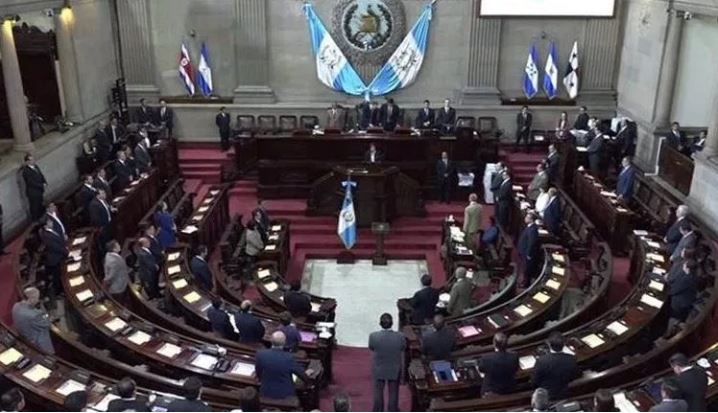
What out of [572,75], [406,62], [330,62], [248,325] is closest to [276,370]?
[248,325]

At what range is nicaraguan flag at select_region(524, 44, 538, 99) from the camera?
62.0 feet

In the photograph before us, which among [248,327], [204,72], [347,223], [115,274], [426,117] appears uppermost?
[204,72]

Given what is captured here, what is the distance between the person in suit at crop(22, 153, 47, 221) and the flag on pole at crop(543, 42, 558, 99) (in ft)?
42.3

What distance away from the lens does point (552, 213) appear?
12305 mm

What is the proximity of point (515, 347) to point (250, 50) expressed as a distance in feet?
44.2

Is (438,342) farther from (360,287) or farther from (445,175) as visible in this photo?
(445,175)

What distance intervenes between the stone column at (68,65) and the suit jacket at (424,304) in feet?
36.3

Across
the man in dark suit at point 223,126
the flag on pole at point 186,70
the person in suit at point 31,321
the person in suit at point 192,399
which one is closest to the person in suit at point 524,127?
the man in dark suit at point 223,126

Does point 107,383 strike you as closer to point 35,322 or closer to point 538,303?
point 35,322

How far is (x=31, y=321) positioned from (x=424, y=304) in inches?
189

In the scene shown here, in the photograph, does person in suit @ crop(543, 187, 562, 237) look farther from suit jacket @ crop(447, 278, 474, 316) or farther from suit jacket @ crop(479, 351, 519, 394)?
suit jacket @ crop(479, 351, 519, 394)

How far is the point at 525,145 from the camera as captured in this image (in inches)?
725

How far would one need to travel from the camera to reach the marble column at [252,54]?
1888cm

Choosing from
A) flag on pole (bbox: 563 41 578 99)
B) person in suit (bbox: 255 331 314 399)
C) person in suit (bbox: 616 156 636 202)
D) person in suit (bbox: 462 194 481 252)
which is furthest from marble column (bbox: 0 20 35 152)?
flag on pole (bbox: 563 41 578 99)
